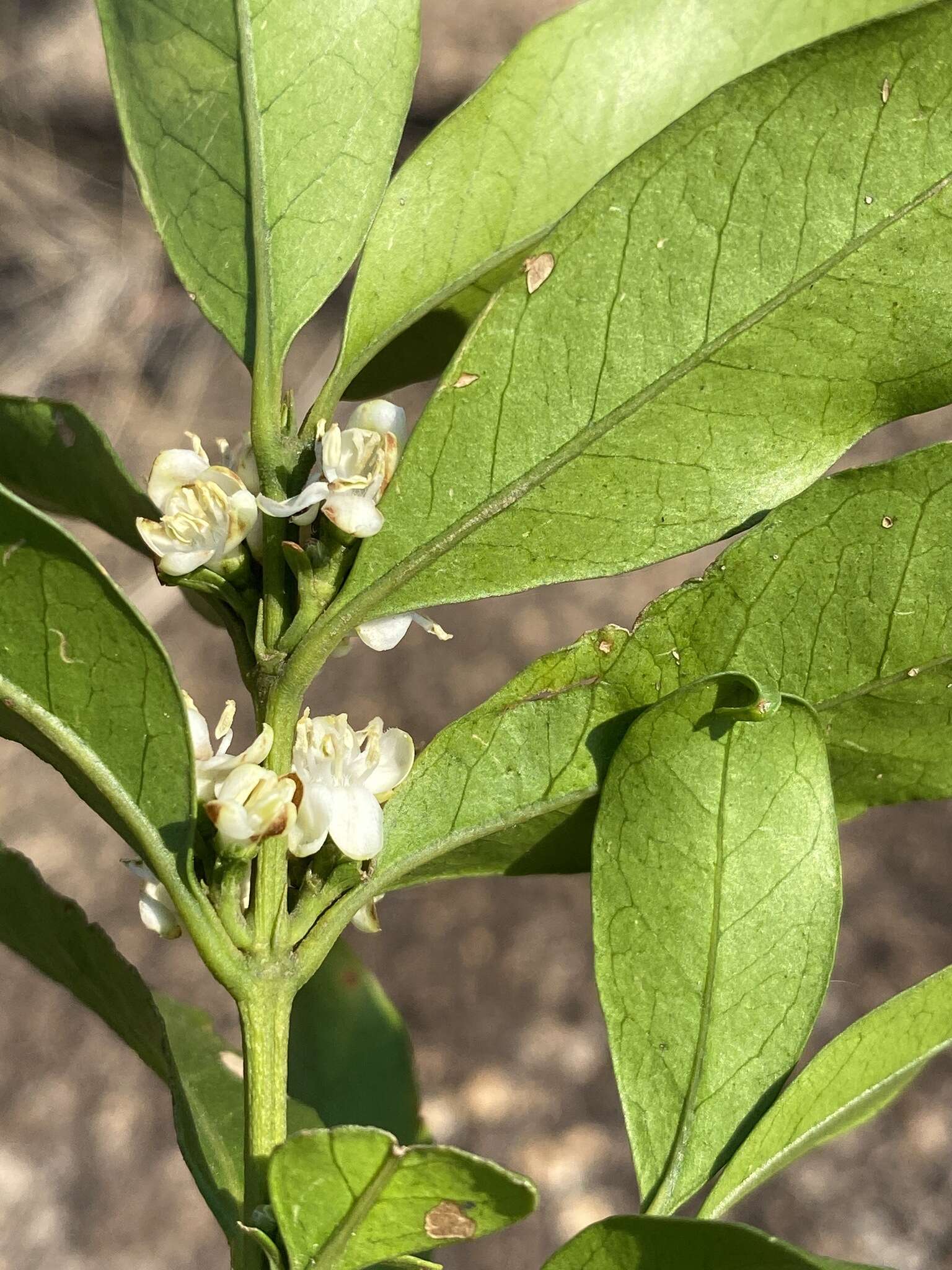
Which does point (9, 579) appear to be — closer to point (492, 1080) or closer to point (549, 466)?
point (549, 466)

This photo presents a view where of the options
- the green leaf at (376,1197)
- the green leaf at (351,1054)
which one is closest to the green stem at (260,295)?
the green leaf at (376,1197)

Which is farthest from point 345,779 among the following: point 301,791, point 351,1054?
point 351,1054

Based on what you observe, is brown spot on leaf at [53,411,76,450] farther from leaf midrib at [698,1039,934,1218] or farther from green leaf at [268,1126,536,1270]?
leaf midrib at [698,1039,934,1218]

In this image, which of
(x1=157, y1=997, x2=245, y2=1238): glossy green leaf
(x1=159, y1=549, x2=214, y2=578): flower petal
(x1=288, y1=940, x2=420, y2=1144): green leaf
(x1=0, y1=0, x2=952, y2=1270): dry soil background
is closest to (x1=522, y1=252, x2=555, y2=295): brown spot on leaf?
(x1=159, y1=549, x2=214, y2=578): flower petal

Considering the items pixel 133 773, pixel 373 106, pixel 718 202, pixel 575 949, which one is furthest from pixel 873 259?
pixel 575 949

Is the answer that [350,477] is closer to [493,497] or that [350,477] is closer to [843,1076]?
[493,497]

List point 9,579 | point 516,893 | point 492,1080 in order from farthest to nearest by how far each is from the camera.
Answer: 1. point 516,893
2. point 492,1080
3. point 9,579
